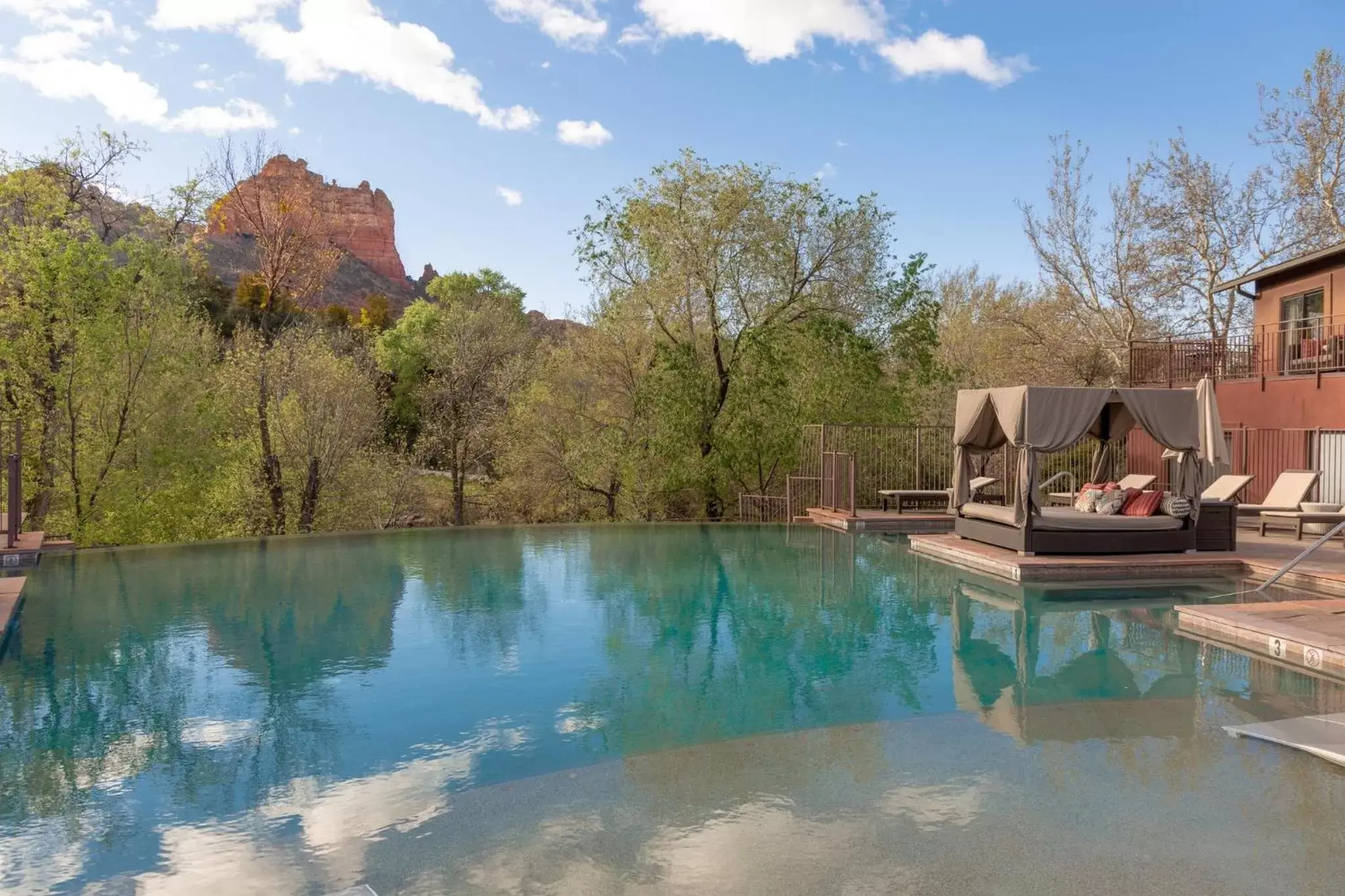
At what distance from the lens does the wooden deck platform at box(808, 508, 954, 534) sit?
14.1m

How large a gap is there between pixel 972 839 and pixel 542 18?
19306 millimetres

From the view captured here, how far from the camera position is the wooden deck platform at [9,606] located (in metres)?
6.91

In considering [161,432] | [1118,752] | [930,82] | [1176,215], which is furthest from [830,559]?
[1176,215]

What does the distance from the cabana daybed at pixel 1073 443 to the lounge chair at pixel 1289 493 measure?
7.78 feet

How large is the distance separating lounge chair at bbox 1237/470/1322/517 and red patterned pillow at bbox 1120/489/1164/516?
8.06 feet

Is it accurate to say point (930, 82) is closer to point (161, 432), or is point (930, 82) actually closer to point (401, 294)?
point (161, 432)

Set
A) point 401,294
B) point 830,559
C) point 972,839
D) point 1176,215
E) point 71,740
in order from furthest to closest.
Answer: point 401,294 < point 1176,215 < point 830,559 < point 71,740 < point 972,839

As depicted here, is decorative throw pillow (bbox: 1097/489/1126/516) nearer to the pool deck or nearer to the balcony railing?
the pool deck

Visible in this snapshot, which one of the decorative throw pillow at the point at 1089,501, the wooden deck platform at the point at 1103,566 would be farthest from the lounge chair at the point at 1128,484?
the wooden deck platform at the point at 1103,566

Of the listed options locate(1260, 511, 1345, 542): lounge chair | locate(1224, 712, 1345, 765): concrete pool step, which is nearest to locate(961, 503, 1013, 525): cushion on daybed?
locate(1260, 511, 1345, 542): lounge chair

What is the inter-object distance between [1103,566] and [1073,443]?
1464mm

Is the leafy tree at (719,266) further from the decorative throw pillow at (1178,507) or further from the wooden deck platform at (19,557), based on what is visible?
the wooden deck platform at (19,557)

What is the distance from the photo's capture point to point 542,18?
1897 centimetres

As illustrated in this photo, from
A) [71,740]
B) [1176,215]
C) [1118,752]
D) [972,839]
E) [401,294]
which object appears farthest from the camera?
[401,294]
